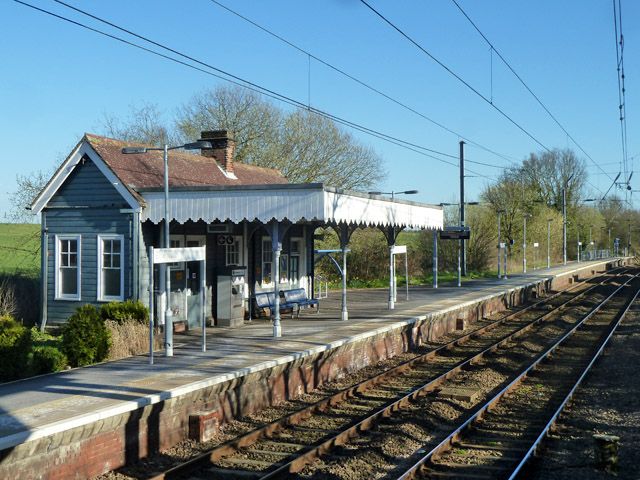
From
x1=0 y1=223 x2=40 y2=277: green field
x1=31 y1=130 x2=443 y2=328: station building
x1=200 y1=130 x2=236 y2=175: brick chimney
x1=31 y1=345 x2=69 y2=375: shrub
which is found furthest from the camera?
x1=0 y1=223 x2=40 y2=277: green field

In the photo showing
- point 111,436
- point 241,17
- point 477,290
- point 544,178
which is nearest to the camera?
point 111,436

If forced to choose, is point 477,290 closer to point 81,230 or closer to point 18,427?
point 81,230

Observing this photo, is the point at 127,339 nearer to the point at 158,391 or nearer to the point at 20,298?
the point at 158,391

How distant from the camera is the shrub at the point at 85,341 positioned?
12281mm

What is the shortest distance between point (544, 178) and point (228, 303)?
60.8 meters

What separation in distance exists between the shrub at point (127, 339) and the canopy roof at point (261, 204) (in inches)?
113

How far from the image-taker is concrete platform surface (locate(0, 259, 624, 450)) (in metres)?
8.00

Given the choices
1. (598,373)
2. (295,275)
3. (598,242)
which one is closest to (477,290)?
(295,275)

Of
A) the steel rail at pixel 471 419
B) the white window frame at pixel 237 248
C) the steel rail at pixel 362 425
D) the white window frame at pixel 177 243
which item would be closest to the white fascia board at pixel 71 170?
the white window frame at pixel 177 243

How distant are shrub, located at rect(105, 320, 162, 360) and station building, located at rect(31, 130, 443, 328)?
2314 mm

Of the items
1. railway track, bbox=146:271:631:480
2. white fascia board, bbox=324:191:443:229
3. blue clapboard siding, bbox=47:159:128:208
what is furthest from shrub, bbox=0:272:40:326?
railway track, bbox=146:271:631:480

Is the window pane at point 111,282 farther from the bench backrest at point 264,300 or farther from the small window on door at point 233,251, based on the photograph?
the bench backrest at point 264,300

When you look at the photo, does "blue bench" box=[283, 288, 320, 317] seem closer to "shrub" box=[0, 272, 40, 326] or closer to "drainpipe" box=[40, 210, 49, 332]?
"drainpipe" box=[40, 210, 49, 332]

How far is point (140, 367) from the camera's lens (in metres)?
11.6
